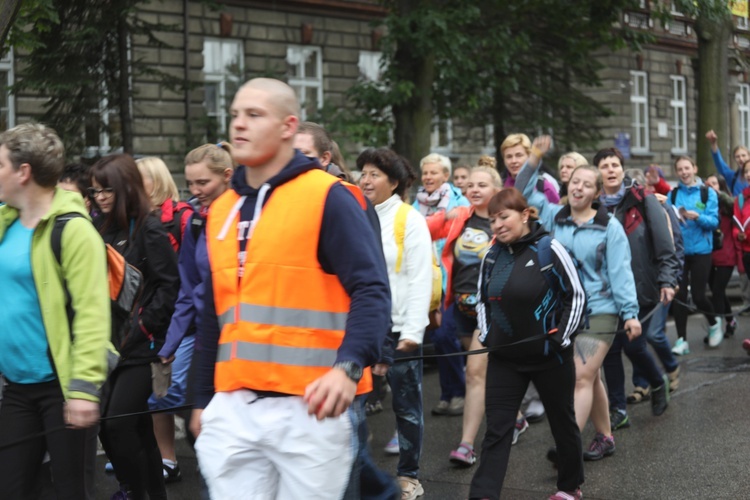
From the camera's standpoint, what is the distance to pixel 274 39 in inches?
973

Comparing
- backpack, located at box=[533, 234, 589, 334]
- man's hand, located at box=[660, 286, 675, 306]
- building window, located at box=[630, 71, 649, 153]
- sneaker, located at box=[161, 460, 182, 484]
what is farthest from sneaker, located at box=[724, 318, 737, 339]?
building window, located at box=[630, 71, 649, 153]

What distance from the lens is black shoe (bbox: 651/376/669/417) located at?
8.34m

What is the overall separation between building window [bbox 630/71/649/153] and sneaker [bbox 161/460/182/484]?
31129 mm

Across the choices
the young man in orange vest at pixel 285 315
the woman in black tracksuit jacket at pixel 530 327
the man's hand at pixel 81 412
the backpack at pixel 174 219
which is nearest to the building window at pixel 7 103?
the backpack at pixel 174 219

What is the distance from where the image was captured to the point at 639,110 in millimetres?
37062

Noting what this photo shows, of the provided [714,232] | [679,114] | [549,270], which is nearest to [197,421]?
[549,270]

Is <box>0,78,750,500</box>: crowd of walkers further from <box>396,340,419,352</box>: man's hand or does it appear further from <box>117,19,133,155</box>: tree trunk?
<box>117,19,133,155</box>: tree trunk

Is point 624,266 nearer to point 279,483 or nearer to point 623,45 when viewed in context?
point 279,483

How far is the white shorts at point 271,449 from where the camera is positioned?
332 centimetres

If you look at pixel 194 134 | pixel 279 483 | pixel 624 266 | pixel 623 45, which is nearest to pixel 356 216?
pixel 279 483

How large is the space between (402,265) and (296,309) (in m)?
2.88

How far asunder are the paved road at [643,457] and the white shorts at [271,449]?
119 inches

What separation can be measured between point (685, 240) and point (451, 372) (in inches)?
172

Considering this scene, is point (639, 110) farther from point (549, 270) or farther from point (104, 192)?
point (104, 192)
